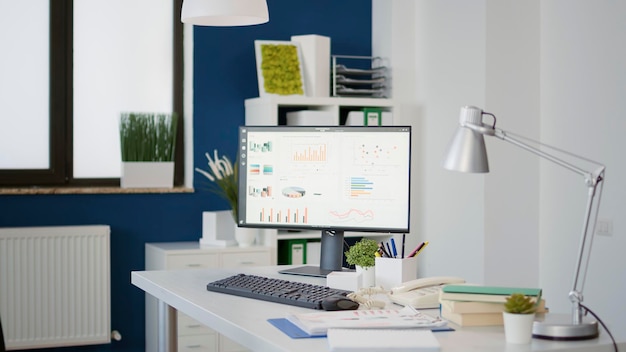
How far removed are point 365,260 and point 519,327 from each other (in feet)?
2.72

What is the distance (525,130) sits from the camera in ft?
14.7

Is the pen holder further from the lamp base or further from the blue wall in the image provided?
the blue wall

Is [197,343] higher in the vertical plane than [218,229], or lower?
lower

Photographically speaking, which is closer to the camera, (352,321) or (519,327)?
(519,327)

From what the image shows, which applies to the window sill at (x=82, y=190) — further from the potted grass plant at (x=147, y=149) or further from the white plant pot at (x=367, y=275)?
the white plant pot at (x=367, y=275)

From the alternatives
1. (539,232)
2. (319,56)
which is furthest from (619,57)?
(319,56)

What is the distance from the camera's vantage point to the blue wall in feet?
15.1

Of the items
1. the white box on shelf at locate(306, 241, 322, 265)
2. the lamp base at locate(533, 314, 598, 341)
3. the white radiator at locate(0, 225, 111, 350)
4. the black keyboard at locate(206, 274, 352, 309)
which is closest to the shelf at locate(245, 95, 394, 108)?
the white box on shelf at locate(306, 241, 322, 265)

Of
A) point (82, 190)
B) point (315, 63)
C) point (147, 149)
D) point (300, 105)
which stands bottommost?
point (82, 190)

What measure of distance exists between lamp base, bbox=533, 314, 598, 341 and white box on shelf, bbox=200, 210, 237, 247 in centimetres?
276

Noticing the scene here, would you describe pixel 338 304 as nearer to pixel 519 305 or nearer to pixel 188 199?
pixel 519 305

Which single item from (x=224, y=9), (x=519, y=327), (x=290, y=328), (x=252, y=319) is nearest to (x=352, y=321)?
(x=290, y=328)

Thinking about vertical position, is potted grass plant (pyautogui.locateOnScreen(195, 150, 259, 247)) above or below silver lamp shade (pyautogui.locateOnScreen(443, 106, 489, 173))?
below

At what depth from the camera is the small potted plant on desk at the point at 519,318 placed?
1852 mm
